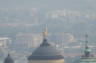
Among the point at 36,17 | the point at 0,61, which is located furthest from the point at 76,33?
the point at 0,61

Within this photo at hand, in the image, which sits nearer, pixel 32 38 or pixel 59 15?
pixel 59 15

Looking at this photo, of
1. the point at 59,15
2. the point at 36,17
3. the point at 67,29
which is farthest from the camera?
the point at 67,29

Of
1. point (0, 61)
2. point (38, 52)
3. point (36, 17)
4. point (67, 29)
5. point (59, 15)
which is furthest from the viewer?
point (67, 29)

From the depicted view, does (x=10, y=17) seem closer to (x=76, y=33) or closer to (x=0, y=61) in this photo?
(x=76, y=33)

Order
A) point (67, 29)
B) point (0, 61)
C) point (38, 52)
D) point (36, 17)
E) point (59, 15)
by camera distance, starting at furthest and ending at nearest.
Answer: point (67, 29) < point (36, 17) < point (59, 15) < point (0, 61) < point (38, 52)

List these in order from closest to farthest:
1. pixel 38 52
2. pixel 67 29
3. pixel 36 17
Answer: pixel 38 52 → pixel 36 17 → pixel 67 29

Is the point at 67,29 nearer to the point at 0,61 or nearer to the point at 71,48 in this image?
the point at 71,48

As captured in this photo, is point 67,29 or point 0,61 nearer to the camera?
point 0,61

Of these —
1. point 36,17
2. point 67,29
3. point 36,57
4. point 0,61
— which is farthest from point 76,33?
point 36,57

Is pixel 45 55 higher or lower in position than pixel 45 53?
lower
